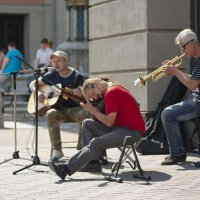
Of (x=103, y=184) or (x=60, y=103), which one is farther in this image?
(x=60, y=103)

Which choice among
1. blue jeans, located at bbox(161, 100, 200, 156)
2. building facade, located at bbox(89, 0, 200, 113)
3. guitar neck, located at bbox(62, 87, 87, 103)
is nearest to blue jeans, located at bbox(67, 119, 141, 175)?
guitar neck, located at bbox(62, 87, 87, 103)

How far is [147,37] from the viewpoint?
1185 centimetres

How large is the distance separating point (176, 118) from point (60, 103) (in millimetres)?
1785

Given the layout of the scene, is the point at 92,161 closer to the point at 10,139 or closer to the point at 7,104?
the point at 10,139

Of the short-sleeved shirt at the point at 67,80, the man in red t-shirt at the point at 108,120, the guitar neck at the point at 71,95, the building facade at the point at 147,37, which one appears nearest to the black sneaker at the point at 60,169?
the man in red t-shirt at the point at 108,120

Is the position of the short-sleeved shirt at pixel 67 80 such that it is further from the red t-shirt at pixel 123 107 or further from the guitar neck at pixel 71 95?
the red t-shirt at pixel 123 107

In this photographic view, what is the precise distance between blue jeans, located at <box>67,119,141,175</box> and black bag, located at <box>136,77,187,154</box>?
1.43m

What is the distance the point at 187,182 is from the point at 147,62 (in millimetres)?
3684

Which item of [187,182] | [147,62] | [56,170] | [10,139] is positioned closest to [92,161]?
[56,170]

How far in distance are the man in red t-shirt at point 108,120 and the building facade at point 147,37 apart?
Result: 2795 mm

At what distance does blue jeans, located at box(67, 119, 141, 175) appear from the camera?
8773mm

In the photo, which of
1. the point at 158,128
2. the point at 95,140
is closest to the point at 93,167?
the point at 95,140

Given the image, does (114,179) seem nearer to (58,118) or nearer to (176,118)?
(176,118)

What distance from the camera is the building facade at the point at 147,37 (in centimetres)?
1184
